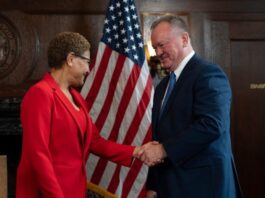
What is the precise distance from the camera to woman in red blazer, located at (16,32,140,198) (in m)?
1.94

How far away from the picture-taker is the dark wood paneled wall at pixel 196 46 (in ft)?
11.8

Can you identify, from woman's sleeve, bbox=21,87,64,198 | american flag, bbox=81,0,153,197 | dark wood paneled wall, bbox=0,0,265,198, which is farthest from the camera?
dark wood paneled wall, bbox=0,0,265,198

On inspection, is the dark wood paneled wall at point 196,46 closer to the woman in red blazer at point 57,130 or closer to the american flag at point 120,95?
the american flag at point 120,95

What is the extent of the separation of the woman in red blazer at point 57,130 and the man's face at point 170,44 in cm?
41

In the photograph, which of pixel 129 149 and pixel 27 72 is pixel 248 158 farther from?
pixel 27 72

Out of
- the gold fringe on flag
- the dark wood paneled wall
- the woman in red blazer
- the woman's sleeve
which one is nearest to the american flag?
the gold fringe on flag

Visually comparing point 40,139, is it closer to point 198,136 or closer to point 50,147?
point 50,147

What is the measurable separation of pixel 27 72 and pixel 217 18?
1874 mm

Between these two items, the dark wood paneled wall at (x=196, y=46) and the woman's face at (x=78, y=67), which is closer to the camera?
the woman's face at (x=78, y=67)

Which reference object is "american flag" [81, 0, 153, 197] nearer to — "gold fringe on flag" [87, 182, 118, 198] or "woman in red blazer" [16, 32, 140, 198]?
"gold fringe on flag" [87, 182, 118, 198]

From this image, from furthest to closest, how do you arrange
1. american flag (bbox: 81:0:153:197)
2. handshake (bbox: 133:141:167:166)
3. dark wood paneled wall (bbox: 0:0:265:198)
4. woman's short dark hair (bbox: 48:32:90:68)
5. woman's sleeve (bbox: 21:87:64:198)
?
dark wood paneled wall (bbox: 0:0:265:198) → american flag (bbox: 81:0:153:197) → woman's short dark hair (bbox: 48:32:90:68) → handshake (bbox: 133:141:167:166) → woman's sleeve (bbox: 21:87:64:198)

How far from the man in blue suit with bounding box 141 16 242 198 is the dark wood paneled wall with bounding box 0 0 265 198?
173 cm

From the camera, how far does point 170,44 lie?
7.30 feet

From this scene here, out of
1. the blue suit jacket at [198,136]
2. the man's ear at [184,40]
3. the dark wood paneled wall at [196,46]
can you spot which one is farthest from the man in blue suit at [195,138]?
the dark wood paneled wall at [196,46]
